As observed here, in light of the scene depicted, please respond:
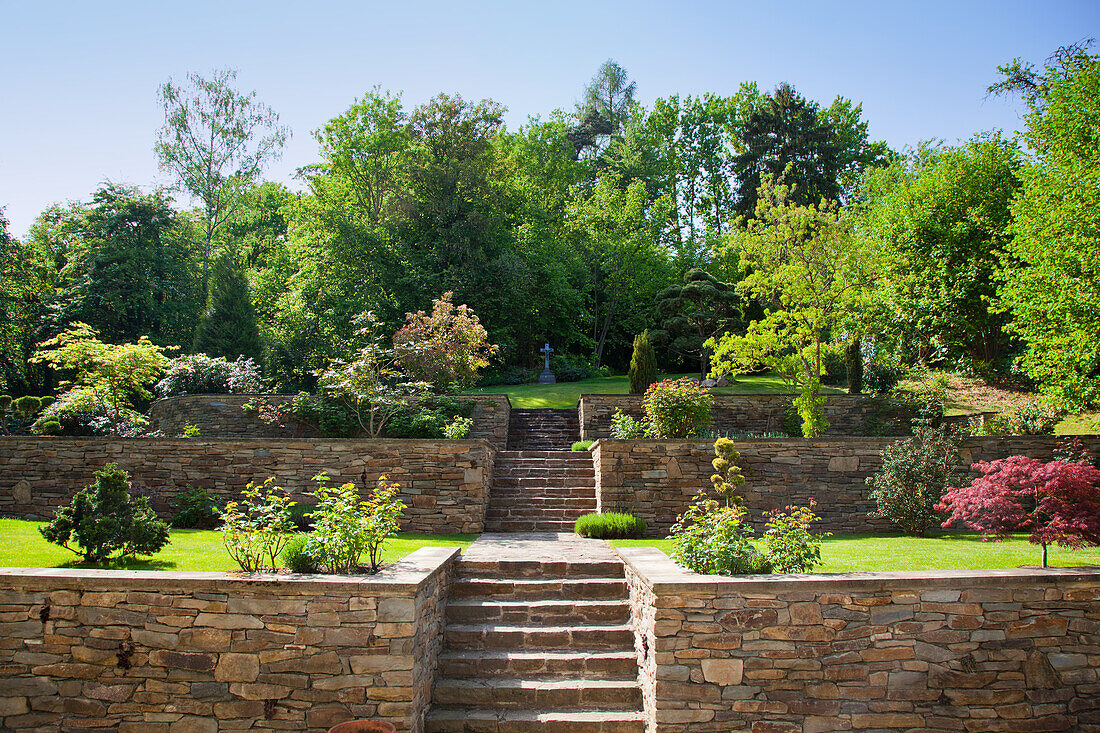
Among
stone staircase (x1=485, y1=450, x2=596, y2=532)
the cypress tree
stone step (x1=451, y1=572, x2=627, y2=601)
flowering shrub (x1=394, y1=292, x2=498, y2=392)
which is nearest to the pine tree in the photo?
flowering shrub (x1=394, y1=292, x2=498, y2=392)

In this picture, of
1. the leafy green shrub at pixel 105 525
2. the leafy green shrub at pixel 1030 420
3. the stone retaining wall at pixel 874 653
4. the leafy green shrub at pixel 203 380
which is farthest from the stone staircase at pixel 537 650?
the leafy green shrub at pixel 203 380

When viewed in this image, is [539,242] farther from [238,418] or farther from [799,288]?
[238,418]

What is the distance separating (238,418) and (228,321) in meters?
7.72

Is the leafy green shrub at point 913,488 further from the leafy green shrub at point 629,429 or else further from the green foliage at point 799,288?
the leafy green shrub at point 629,429

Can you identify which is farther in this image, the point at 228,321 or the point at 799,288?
the point at 228,321

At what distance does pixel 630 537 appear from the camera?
32.7 feet

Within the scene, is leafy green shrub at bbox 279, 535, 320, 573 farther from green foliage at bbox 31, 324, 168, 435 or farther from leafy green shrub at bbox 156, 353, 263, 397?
leafy green shrub at bbox 156, 353, 263, 397

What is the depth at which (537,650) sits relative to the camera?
20.8ft

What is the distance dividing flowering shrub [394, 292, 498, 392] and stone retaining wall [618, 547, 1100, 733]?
10.9 m

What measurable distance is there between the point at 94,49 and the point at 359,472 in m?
7.34

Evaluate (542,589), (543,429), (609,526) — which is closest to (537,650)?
(542,589)

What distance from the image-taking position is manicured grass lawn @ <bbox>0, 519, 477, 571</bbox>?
22.0 ft

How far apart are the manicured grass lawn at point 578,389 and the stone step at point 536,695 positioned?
40.0 feet

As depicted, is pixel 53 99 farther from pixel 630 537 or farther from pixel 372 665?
pixel 630 537
